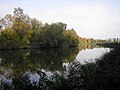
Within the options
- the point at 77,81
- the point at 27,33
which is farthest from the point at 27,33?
the point at 77,81

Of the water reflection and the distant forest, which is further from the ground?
the distant forest

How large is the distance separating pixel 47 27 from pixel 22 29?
14347mm

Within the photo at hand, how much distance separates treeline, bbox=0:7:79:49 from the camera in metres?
73.4

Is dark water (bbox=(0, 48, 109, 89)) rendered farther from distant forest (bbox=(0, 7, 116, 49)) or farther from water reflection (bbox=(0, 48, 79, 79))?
distant forest (bbox=(0, 7, 116, 49))

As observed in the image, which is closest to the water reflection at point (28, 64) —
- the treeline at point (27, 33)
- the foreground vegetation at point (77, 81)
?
the foreground vegetation at point (77, 81)

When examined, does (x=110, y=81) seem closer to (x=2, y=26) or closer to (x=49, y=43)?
(x=2, y=26)

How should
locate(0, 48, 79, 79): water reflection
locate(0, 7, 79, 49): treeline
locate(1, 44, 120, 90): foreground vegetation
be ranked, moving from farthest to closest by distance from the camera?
1. locate(0, 7, 79, 49): treeline
2. locate(0, 48, 79, 79): water reflection
3. locate(1, 44, 120, 90): foreground vegetation

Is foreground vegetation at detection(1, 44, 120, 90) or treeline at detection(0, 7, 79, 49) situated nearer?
foreground vegetation at detection(1, 44, 120, 90)

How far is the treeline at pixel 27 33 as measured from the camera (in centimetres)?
7338

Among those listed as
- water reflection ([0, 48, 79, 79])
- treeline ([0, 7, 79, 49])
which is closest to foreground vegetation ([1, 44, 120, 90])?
water reflection ([0, 48, 79, 79])

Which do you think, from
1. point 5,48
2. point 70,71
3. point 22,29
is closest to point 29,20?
point 22,29

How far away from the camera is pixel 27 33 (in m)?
82.6

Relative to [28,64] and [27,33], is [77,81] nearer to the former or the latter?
[28,64]

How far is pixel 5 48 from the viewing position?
69875 millimetres
